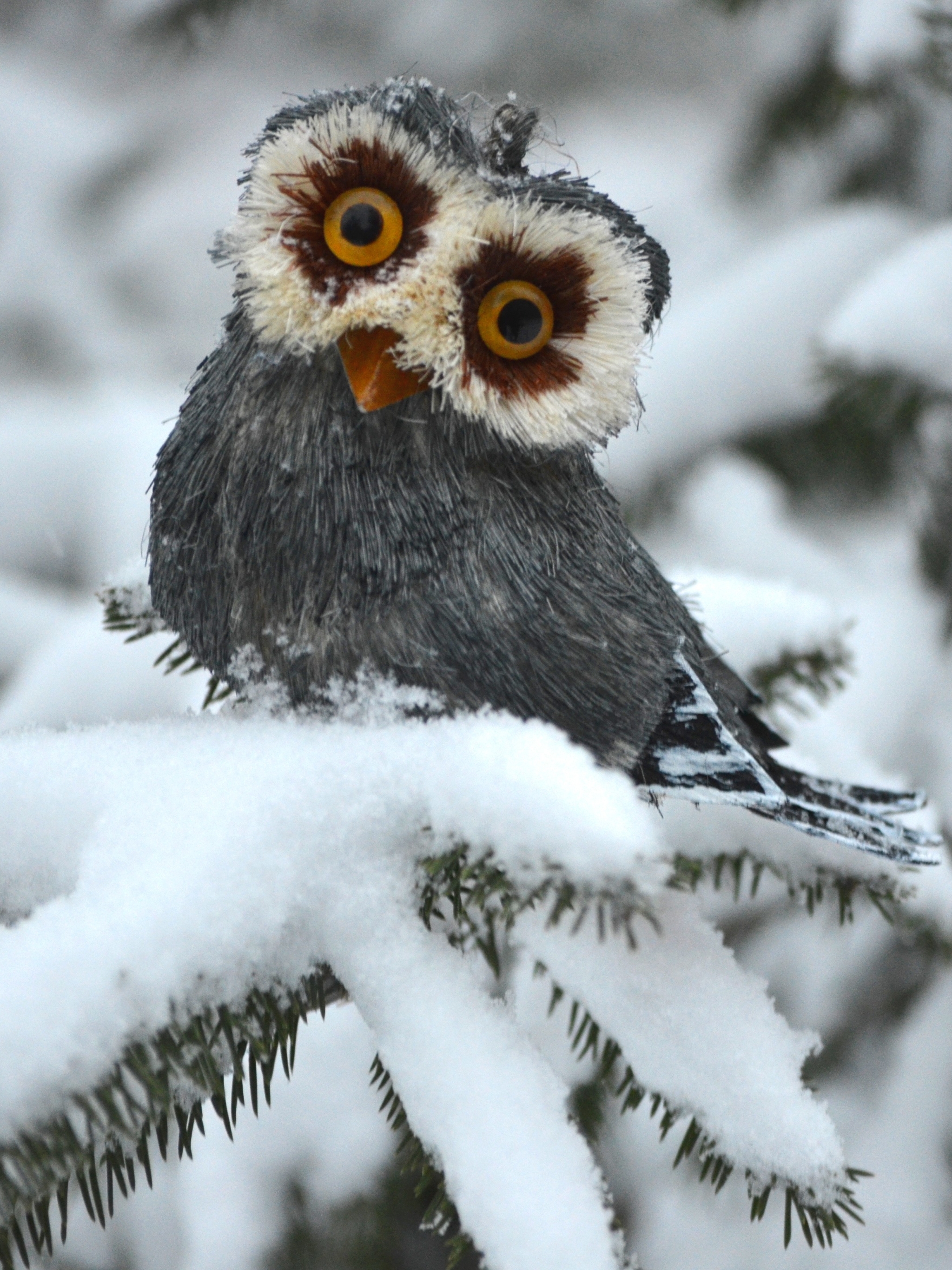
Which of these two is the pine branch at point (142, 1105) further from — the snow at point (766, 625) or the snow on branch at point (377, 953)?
the snow at point (766, 625)

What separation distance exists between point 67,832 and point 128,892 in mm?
67

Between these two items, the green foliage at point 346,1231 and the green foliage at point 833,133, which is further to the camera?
the green foliage at point 833,133

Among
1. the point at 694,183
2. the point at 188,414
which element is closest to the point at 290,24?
the point at 694,183

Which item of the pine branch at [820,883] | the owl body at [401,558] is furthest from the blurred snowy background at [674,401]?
the owl body at [401,558]

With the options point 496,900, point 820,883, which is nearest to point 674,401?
point 820,883

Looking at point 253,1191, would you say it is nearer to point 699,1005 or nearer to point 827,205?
point 699,1005

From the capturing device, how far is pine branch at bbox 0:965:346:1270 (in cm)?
33

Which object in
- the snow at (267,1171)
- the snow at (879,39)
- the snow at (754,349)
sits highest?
the snow at (879,39)

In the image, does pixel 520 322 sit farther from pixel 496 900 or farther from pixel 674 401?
pixel 674 401

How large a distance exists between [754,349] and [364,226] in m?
0.98

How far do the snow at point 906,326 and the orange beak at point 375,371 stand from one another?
627mm

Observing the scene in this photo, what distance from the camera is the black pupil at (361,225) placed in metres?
0.41

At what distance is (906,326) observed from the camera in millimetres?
948

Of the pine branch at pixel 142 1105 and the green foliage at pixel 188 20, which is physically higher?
the green foliage at pixel 188 20
